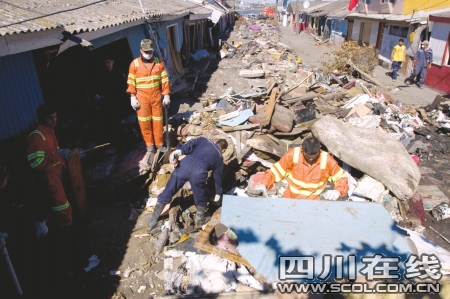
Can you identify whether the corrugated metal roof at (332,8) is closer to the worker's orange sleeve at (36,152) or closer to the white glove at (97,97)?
the white glove at (97,97)

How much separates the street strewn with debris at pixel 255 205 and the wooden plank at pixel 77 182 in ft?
0.40

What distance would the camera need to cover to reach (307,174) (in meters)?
3.91

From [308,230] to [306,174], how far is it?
1.34m

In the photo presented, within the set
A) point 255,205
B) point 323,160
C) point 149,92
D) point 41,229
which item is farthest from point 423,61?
point 41,229

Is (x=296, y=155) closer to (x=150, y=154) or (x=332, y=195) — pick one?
(x=332, y=195)

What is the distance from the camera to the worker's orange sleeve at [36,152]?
11.9 ft

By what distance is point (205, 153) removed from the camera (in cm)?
440

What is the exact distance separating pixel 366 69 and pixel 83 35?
11.1m

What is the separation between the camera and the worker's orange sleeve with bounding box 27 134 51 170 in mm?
3641

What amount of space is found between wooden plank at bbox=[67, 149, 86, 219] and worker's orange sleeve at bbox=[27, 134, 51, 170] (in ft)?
2.19

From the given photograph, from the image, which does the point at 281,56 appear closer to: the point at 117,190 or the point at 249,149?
the point at 249,149

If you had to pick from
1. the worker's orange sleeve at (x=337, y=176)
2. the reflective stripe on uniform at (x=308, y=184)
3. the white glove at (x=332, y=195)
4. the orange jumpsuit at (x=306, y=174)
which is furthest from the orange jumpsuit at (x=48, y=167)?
the worker's orange sleeve at (x=337, y=176)

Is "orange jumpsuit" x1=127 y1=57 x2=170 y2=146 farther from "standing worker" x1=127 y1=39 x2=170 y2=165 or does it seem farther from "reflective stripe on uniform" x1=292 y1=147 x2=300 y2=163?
"reflective stripe on uniform" x1=292 y1=147 x2=300 y2=163

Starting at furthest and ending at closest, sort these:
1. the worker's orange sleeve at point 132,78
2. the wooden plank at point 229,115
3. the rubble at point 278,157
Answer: the wooden plank at point 229,115, the worker's orange sleeve at point 132,78, the rubble at point 278,157
